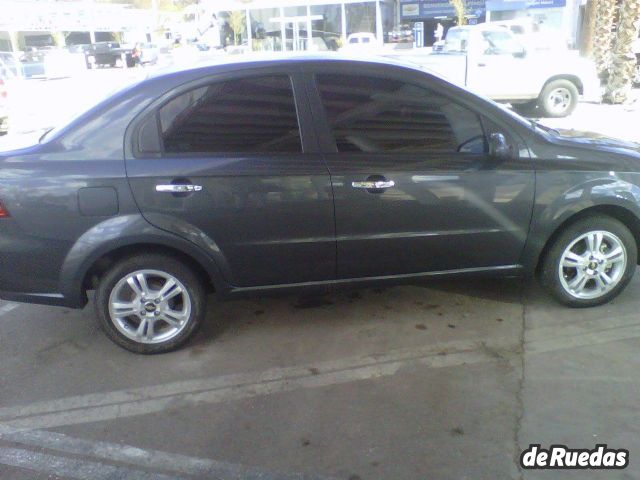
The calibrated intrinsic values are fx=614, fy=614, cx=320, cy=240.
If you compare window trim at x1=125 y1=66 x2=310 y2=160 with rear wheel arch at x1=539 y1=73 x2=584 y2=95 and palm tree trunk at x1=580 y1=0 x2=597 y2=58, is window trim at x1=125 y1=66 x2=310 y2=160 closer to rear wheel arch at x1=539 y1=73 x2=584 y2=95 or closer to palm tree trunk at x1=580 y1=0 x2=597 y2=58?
rear wheel arch at x1=539 y1=73 x2=584 y2=95

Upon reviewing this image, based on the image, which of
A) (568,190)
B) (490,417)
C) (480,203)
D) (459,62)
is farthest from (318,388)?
(459,62)

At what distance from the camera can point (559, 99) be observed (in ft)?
42.1

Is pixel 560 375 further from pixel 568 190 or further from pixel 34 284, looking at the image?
pixel 34 284

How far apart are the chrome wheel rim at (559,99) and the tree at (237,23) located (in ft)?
86.9

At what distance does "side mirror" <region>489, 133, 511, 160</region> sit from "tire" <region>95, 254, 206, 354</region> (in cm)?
201

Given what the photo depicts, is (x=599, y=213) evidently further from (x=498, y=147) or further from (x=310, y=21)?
(x=310, y=21)

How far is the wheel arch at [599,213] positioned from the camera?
407 centimetres

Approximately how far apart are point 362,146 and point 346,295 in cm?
138

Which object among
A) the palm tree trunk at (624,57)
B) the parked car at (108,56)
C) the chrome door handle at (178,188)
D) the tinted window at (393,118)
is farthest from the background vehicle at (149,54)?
the chrome door handle at (178,188)

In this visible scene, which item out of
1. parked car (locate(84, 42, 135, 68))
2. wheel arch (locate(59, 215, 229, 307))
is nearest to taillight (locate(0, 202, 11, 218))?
wheel arch (locate(59, 215, 229, 307))

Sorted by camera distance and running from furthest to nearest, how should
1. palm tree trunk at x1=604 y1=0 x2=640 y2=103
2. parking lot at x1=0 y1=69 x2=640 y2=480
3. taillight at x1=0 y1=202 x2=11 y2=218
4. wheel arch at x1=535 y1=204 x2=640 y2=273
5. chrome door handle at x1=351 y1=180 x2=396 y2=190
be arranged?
palm tree trunk at x1=604 y1=0 x2=640 y2=103 < wheel arch at x1=535 y1=204 x2=640 y2=273 < chrome door handle at x1=351 y1=180 x2=396 y2=190 < taillight at x1=0 y1=202 x2=11 y2=218 < parking lot at x1=0 y1=69 x2=640 y2=480

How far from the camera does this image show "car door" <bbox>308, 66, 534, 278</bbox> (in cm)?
374

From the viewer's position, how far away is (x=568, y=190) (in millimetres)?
3959

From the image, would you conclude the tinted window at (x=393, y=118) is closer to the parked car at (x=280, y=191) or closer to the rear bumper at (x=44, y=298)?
the parked car at (x=280, y=191)
